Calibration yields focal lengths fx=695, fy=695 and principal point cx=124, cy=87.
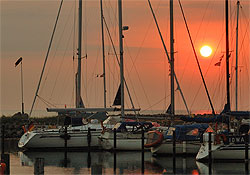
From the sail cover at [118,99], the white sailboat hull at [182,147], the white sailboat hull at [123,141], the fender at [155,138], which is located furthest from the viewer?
the sail cover at [118,99]

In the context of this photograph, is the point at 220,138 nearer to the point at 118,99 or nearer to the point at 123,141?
the point at 123,141

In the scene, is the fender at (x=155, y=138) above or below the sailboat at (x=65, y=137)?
below

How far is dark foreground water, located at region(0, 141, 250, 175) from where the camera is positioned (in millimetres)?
40875

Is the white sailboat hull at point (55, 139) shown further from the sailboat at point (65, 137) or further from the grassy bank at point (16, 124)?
the grassy bank at point (16, 124)

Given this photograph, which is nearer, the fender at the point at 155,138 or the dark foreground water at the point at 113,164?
the dark foreground water at the point at 113,164

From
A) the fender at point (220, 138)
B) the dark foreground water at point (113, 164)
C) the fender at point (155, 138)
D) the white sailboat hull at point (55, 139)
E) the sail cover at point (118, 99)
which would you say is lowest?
the dark foreground water at point (113, 164)

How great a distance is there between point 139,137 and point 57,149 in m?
6.64

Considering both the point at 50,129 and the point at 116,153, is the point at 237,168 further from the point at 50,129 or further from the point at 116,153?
Result: the point at 50,129

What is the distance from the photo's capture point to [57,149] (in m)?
53.4

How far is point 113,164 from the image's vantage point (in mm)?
44406

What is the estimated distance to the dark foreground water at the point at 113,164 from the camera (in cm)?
4088

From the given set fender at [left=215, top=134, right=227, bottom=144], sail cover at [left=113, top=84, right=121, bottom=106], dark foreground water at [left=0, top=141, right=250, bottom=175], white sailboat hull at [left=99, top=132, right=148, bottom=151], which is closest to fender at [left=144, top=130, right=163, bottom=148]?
dark foreground water at [left=0, top=141, right=250, bottom=175]

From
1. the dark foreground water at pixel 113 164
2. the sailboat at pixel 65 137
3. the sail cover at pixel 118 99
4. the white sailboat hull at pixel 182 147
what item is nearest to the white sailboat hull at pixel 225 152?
the dark foreground water at pixel 113 164

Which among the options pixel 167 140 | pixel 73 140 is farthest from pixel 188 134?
pixel 73 140
